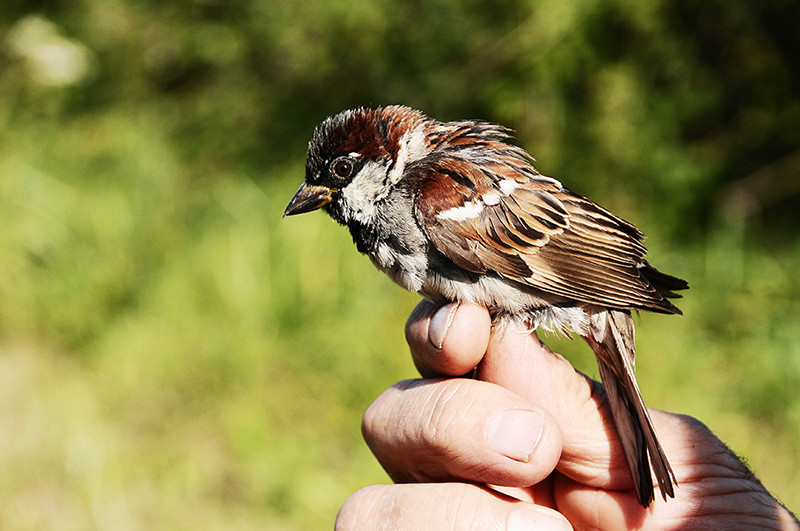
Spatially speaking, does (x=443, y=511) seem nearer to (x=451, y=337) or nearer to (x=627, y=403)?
(x=451, y=337)

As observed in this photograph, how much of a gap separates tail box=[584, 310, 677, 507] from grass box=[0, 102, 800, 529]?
1626 mm

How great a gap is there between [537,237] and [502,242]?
10cm

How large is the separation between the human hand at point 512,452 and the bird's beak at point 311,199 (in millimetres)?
470

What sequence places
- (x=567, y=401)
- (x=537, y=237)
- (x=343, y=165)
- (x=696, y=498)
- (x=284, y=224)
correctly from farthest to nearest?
(x=284, y=224) → (x=343, y=165) → (x=537, y=237) → (x=567, y=401) → (x=696, y=498)

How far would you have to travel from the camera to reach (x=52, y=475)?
2990 millimetres

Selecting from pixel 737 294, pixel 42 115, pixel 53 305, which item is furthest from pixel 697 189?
pixel 42 115

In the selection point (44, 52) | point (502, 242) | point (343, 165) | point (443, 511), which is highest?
point (44, 52)

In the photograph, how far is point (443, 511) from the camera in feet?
5.07

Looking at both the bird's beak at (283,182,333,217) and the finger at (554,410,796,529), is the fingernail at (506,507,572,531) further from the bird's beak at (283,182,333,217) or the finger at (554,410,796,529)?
the bird's beak at (283,182,333,217)

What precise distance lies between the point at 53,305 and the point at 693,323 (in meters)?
3.72

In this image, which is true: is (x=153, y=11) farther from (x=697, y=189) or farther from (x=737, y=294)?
(x=737, y=294)

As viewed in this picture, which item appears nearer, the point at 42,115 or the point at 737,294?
the point at 737,294

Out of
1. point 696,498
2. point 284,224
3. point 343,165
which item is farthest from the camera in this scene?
point 284,224

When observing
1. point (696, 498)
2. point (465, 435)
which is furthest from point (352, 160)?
point (696, 498)
